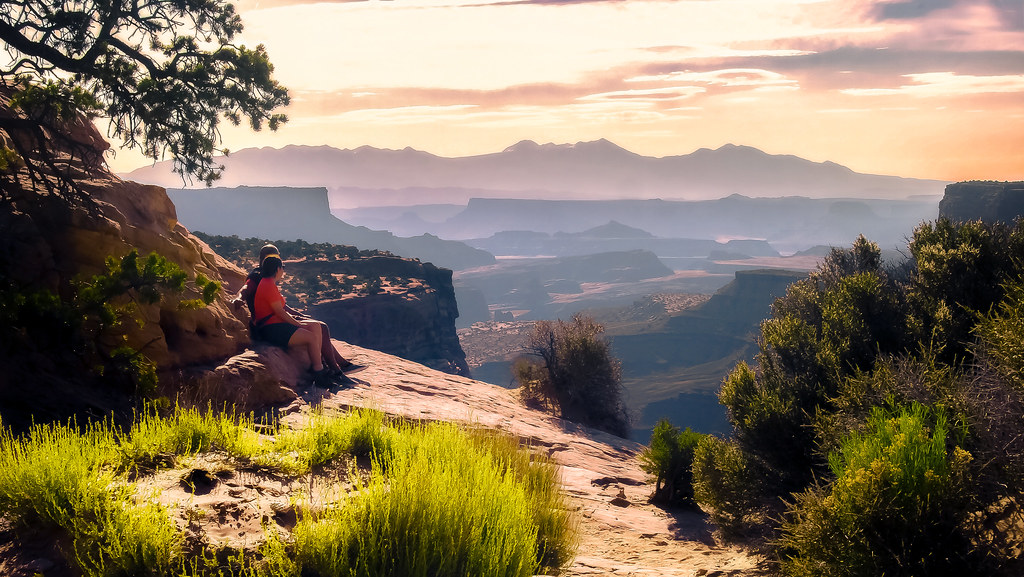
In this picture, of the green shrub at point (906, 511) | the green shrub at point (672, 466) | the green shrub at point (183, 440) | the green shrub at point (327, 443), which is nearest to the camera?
the green shrub at point (906, 511)

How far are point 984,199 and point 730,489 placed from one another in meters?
75.0

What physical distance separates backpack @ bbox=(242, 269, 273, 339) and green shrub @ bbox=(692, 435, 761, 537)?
7.79 metres

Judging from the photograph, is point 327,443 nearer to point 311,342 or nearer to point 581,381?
point 311,342

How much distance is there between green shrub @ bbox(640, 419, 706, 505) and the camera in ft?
33.2

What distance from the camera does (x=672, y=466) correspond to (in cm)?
1027

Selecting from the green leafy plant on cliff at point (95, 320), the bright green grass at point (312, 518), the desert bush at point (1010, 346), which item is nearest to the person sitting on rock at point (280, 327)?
the green leafy plant on cliff at point (95, 320)

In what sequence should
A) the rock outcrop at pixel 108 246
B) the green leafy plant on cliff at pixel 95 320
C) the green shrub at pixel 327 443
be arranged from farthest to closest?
the rock outcrop at pixel 108 246
the green leafy plant on cliff at pixel 95 320
the green shrub at pixel 327 443

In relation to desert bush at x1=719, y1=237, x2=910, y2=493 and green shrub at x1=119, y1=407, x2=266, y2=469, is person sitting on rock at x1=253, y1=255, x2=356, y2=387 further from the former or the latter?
desert bush at x1=719, y1=237, x2=910, y2=493

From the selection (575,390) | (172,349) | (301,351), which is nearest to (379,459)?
(172,349)

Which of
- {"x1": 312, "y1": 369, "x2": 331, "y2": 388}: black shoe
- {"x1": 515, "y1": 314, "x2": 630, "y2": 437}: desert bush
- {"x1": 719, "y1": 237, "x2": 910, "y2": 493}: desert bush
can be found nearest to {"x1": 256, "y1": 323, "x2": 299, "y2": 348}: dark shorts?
{"x1": 312, "y1": 369, "x2": 331, "y2": 388}: black shoe

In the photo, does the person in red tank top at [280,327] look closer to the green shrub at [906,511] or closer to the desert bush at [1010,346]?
the green shrub at [906,511]

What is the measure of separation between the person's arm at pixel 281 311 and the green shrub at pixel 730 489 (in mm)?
7157

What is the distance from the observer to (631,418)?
23.6 metres

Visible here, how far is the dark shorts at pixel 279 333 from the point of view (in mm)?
10359
